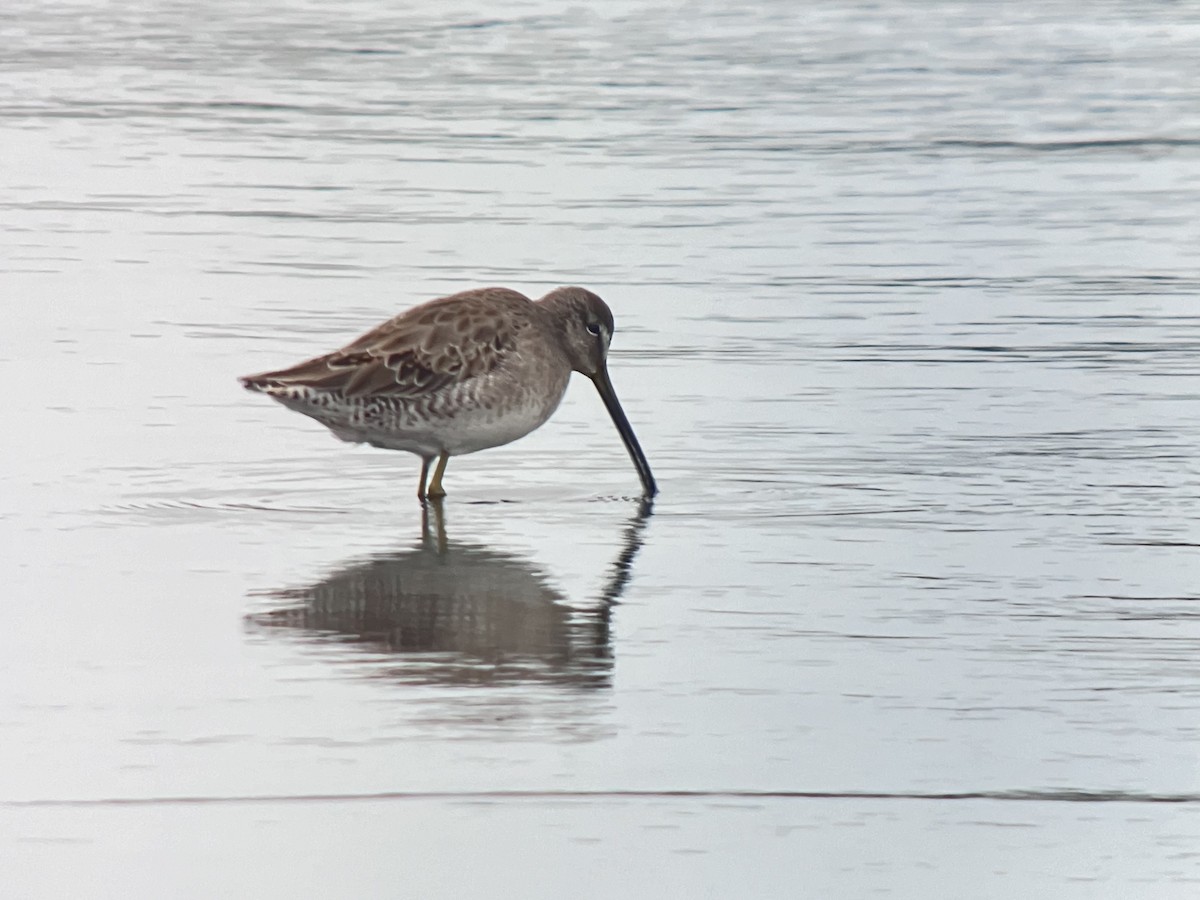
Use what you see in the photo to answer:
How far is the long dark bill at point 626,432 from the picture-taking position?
24.6 ft

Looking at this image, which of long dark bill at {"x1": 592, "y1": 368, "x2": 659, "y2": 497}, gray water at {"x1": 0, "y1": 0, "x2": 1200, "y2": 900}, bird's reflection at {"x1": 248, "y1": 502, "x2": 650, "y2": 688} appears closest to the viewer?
gray water at {"x1": 0, "y1": 0, "x2": 1200, "y2": 900}

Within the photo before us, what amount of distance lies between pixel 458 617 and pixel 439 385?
191 centimetres

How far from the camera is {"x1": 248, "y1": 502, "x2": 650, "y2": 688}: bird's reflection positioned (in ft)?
17.6

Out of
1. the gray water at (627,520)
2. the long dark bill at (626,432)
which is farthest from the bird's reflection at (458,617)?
the long dark bill at (626,432)

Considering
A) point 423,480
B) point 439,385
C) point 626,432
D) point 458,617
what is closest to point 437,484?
point 423,480

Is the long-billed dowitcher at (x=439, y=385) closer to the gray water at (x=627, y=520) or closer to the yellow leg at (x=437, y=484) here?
the yellow leg at (x=437, y=484)

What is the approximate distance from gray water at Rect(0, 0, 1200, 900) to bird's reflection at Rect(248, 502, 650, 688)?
0.02 meters

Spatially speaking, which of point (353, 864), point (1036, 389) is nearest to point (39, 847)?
point (353, 864)

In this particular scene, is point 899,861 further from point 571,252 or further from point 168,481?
point 571,252

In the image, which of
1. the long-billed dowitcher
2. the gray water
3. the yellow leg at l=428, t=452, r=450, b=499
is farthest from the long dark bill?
the yellow leg at l=428, t=452, r=450, b=499

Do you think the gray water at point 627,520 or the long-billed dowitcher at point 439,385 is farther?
the long-billed dowitcher at point 439,385

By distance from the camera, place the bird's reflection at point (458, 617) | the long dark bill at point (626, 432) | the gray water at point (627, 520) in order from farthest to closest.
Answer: the long dark bill at point (626, 432), the bird's reflection at point (458, 617), the gray water at point (627, 520)

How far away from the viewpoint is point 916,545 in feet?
22.1

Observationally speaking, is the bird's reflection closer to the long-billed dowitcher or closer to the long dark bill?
the long dark bill
